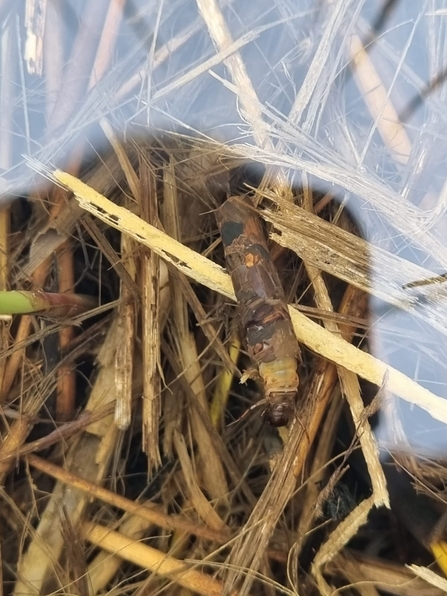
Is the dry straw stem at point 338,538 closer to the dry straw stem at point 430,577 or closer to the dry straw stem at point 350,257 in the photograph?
the dry straw stem at point 430,577

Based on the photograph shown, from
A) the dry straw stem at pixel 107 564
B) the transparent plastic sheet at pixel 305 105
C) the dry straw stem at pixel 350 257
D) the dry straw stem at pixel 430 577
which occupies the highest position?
the transparent plastic sheet at pixel 305 105

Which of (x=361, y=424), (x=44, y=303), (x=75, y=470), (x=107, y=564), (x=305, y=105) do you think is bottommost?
(x=107, y=564)

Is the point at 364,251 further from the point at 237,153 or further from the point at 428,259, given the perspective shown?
the point at 237,153

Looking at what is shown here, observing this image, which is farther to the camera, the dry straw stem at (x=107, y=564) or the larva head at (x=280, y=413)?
the dry straw stem at (x=107, y=564)

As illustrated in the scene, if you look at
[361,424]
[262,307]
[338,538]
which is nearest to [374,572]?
[338,538]

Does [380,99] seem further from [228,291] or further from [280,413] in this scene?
[280,413]

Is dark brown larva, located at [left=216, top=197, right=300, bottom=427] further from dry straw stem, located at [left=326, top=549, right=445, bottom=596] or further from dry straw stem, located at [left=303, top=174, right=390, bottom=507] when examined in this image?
dry straw stem, located at [left=326, top=549, right=445, bottom=596]

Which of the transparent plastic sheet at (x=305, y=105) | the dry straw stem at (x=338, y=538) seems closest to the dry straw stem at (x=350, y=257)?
the transparent plastic sheet at (x=305, y=105)

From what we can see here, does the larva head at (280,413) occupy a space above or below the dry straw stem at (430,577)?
above
